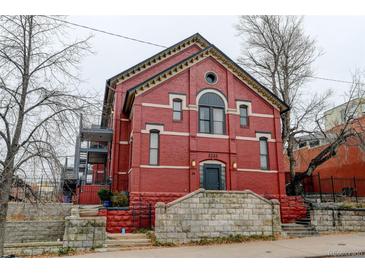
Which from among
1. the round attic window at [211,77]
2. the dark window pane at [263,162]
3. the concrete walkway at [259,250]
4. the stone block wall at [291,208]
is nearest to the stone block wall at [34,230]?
the concrete walkway at [259,250]

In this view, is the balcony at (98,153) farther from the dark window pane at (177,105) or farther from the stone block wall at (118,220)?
the stone block wall at (118,220)

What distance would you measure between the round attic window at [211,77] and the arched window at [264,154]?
5.04 metres

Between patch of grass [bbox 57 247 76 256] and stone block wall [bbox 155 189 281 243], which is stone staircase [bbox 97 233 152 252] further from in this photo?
patch of grass [bbox 57 247 76 256]

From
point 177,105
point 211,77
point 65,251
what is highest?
point 211,77

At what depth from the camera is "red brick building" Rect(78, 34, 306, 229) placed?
18062mm

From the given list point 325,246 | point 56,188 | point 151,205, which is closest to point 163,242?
point 151,205

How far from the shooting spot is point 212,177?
62.1ft

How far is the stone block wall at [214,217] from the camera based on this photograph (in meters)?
14.4

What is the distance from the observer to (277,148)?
20641 millimetres

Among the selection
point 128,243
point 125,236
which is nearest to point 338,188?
point 125,236

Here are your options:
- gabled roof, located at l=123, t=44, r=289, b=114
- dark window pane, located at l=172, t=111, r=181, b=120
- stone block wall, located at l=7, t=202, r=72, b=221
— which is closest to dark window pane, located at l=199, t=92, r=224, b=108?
dark window pane, located at l=172, t=111, r=181, b=120

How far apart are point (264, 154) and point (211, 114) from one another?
4539mm

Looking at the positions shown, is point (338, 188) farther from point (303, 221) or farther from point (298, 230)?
point (298, 230)

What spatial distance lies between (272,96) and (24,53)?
15978 mm
